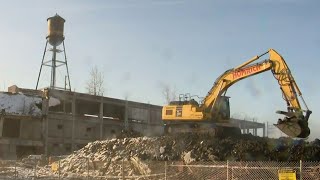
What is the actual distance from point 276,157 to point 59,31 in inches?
1844

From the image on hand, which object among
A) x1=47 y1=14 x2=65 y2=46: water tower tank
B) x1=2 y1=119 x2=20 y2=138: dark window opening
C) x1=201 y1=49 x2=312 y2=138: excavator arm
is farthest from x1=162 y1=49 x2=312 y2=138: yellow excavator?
x1=47 y1=14 x2=65 y2=46: water tower tank

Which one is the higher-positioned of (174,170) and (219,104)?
(219,104)

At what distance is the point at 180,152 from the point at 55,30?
141 ft

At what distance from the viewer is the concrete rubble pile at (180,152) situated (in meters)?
A: 20.6

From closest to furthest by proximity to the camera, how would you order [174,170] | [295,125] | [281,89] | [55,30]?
[295,125] < [174,170] < [281,89] < [55,30]

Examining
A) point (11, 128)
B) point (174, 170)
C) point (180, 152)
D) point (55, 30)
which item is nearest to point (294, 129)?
point (174, 170)

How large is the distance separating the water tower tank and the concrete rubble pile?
114ft

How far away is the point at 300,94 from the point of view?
21.2 metres

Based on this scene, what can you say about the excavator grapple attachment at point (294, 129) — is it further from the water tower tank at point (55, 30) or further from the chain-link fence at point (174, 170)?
the water tower tank at point (55, 30)

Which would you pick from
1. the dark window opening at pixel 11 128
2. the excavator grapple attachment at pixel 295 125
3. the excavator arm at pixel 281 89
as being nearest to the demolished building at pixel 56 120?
the dark window opening at pixel 11 128

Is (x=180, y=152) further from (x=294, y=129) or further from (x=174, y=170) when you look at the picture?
(x=294, y=129)

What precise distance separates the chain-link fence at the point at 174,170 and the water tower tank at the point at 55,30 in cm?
3062

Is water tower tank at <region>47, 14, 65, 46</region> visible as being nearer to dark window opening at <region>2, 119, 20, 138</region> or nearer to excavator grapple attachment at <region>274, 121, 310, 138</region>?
dark window opening at <region>2, 119, 20, 138</region>

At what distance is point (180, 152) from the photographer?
23078 mm
